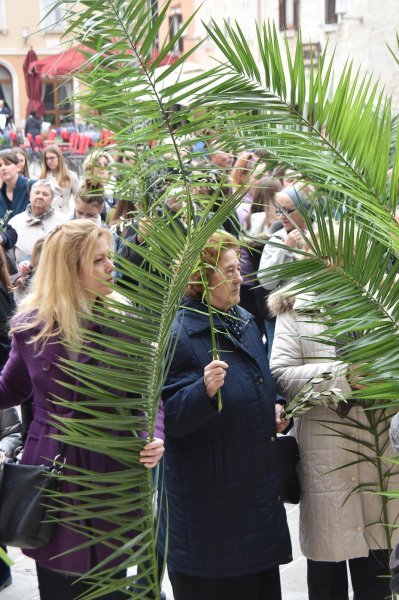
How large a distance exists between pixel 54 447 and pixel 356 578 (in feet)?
4.51

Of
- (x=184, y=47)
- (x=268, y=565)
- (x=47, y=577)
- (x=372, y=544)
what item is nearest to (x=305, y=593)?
(x=372, y=544)

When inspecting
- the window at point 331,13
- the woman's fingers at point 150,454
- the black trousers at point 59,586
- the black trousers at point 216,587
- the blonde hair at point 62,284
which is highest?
the window at point 331,13

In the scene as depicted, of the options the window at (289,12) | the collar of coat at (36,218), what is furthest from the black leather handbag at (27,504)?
the window at (289,12)

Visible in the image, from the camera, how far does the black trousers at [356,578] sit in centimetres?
419

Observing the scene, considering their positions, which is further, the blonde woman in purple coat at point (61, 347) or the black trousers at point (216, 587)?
the black trousers at point (216, 587)

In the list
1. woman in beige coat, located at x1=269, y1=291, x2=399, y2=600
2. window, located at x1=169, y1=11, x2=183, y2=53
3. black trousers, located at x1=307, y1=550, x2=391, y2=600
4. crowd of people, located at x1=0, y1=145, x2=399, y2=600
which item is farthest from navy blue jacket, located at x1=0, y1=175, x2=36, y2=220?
black trousers, located at x1=307, y1=550, x2=391, y2=600

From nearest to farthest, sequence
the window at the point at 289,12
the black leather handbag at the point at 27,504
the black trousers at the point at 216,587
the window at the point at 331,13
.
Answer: the black leather handbag at the point at 27,504, the black trousers at the point at 216,587, the window at the point at 331,13, the window at the point at 289,12

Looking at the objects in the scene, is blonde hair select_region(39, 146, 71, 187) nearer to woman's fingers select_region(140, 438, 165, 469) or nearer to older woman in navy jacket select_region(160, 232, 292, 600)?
older woman in navy jacket select_region(160, 232, 292, 600)

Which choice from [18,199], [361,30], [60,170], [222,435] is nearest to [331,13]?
[361,30]

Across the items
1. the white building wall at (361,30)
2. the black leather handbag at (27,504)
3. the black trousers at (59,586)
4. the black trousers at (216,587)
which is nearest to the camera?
the black leather handbag at (27,504)

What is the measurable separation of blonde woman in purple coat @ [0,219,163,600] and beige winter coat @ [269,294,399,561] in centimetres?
69

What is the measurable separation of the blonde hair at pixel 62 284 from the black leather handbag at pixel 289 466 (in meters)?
0.90

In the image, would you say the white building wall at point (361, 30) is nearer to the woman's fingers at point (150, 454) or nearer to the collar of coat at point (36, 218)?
the collar of coat at point (36, 218)

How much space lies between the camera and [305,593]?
503 cm
